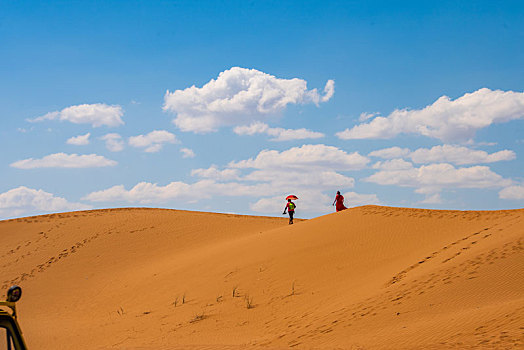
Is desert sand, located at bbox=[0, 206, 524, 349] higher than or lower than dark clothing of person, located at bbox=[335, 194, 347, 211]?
lower

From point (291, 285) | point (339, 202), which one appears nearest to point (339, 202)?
point (339, 202)

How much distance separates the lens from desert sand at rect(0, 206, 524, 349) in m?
11.8

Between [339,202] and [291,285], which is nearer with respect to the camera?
[291,285]

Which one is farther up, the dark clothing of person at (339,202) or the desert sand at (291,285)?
the dark clothing of person at (339,202)

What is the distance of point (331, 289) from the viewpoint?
54.6ft

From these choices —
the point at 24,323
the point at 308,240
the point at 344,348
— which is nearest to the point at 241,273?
the point at 308,240

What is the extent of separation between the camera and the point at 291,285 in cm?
1773

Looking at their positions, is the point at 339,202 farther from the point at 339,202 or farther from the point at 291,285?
the point at 291,285

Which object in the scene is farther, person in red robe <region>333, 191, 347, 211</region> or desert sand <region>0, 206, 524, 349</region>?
person in red robe <region>333, 191, 347, 211</region>

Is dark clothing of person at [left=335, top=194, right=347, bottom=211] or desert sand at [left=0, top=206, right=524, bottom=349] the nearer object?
desert sand at [left=0, top=206, right=524, bottom=349]

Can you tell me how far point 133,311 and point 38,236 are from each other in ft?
59.2

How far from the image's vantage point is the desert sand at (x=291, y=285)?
11828 millimetres

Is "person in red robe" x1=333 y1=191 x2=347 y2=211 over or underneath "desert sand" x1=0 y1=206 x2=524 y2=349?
over

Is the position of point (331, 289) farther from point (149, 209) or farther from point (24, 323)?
point (149, 209)
